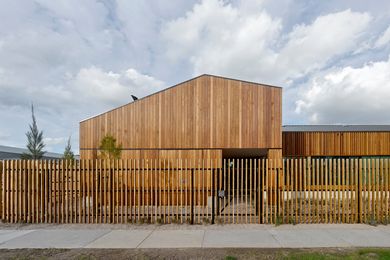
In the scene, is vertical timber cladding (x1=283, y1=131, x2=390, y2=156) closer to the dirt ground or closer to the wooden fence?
the wooden fence

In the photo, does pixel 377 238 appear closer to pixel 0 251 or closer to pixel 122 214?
pixel 122 214

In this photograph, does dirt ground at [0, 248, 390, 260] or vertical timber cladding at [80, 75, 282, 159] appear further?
vertical timber cladding at [80, 75, 282, 159]

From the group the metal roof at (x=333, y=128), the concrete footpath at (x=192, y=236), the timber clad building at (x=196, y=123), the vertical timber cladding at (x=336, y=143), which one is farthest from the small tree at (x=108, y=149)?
the metal roof at (x=333, y=128)

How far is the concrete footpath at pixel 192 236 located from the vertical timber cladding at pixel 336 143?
8.91 metres

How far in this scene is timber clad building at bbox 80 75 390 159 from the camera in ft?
42.7

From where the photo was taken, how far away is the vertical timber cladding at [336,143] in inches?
658

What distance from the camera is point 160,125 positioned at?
43.9 feet

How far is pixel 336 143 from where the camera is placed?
16.9m

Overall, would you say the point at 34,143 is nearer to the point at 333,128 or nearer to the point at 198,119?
the point at 198,119

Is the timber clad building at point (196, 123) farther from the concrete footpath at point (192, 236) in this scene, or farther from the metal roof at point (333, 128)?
the metal roof at point (333, 128)

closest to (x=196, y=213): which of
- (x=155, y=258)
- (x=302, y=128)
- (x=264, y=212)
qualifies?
(x=264, y=212)

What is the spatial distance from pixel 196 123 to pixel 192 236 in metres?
6.89

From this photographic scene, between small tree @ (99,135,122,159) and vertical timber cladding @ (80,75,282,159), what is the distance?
0.44 meters

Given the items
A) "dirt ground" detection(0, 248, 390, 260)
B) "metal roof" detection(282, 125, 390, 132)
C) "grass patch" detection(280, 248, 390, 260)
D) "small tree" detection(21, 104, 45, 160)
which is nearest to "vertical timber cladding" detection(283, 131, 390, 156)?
"metal roof" detection(282, 125, 390, 132)
